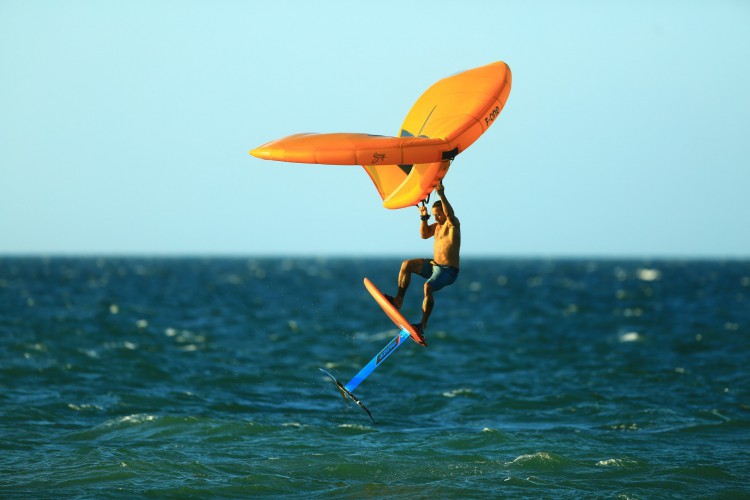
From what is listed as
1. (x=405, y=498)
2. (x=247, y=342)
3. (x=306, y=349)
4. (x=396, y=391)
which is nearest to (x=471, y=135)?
(x=405, y=498)

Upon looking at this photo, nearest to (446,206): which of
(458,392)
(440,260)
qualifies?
(440,260)

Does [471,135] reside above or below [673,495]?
above

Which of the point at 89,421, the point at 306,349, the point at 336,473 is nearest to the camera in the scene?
the point at 336,473

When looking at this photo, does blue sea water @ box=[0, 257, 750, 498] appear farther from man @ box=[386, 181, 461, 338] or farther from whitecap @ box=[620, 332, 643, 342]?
man @ box=[386, 181, 461, 338]

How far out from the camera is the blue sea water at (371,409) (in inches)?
728

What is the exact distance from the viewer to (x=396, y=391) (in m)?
30.0

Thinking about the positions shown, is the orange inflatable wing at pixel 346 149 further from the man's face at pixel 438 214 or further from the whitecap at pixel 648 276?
Result: the whitecap at pixel 648 276

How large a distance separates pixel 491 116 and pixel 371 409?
1211 cm

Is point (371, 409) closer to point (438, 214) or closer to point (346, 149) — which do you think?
point (438, 214)

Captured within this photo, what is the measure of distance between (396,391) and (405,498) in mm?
12829

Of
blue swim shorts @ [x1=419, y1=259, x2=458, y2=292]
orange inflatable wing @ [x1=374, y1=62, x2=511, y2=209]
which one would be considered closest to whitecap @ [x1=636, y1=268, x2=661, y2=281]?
orange inflatable wing @ [x1=374, y1=62, x2=511, y2=209]

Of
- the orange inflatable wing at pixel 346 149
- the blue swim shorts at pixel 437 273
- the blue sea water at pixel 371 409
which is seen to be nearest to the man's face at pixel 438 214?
the blue swim shorts at pixel 437 273

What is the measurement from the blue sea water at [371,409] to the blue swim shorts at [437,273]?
380 centimetres

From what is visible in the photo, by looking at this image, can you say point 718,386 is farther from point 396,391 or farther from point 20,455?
point 20,455
